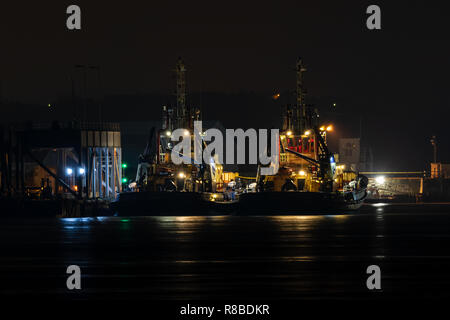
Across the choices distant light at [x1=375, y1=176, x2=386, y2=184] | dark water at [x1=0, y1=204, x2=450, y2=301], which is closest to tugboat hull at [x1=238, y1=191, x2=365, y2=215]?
dark water at [x1=0, y1=204, x2=450, y2=301]

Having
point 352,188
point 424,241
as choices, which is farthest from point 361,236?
point 352,188

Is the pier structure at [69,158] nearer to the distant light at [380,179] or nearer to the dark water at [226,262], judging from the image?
the dark water at [226,262]

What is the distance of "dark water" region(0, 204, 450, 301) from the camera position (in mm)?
25016

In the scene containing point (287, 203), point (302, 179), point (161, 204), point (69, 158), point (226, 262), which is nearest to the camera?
point (226, 262)

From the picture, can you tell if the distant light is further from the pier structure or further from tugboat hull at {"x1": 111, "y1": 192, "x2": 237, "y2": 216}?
tugboat hull at {"x1": 111, "y1": 192, "x2": 237, "y2": 216}

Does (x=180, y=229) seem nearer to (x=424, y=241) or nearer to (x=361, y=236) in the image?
(x=361, y=236)

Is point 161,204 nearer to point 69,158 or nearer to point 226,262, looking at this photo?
point 69,158

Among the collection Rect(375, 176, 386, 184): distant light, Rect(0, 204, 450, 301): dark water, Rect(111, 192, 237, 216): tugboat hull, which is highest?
Rect(0, 204, 450, 301): dark water

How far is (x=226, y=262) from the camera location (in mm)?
32750

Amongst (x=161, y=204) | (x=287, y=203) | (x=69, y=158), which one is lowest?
(x=161, y=204)

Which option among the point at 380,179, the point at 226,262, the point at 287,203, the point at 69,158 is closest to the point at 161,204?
the point at 287,203
